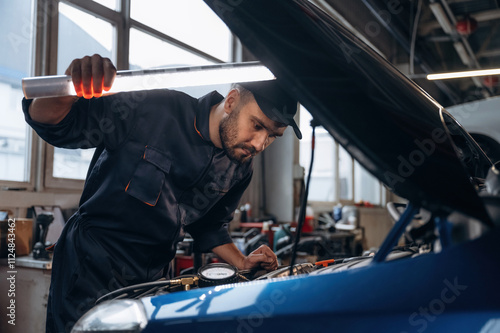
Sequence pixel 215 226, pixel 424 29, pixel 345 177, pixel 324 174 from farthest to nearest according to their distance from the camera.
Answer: pixel 345 177 → pixel 324 174 → pixel 424 29 → pixel 215 226

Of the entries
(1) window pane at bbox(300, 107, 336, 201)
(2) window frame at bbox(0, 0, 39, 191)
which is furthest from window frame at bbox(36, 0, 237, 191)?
(1) window pane at bbox(300, 107, 336, 201)

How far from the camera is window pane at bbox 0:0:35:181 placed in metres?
2.95

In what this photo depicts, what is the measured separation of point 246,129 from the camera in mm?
1522

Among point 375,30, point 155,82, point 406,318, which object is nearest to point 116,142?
point 155,82

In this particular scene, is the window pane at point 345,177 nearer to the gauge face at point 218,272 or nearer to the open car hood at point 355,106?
the gauge face at point 218,272

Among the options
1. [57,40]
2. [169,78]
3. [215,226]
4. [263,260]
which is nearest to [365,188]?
[57,40]

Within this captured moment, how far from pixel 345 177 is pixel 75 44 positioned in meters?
5.94

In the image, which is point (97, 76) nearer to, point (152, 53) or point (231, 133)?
point (231, 133)

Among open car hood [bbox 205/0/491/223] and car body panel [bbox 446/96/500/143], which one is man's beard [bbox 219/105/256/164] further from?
car body panel [bbox 446/96/500/143]

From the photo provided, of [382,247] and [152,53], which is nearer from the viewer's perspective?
[382,247]

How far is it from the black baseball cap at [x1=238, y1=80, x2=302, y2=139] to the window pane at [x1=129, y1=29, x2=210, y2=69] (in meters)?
2.77

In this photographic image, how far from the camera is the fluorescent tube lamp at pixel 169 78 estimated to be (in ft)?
2.97

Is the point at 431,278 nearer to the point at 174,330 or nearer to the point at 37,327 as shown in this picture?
the point at 174,330

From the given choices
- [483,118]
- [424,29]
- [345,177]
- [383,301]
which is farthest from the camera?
[345,177]
